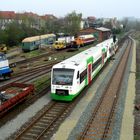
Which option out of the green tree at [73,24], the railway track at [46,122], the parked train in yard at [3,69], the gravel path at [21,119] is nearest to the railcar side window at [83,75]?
the railway track at [46,122]

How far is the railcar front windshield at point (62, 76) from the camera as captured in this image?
20217mm

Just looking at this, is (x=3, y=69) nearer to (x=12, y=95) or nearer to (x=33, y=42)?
(x=12, y=95)

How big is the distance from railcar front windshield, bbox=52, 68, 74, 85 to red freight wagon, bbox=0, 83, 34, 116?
2187 mm

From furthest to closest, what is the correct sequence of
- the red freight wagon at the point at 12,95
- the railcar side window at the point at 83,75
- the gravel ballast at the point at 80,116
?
the railcar side window at the point at 83,75 → the red freight wagon at the point at 12,95 → the gravel ballast at the point at 80,116

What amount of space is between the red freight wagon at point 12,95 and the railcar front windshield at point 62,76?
2.19 meters

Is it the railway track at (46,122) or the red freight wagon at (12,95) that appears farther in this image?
the red freight wagon at (12,95)

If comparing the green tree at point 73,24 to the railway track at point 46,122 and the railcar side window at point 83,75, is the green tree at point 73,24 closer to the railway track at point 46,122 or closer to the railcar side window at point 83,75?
the railcar side window at point 83,75

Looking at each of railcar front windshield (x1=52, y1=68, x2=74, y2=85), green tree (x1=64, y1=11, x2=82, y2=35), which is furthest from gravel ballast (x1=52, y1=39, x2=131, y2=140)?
green tree (x1=64, y1=11, x2=82, y2=35)

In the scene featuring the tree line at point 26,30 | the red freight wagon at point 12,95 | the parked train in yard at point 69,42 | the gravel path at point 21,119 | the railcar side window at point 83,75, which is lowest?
the gravel path at point 21,119

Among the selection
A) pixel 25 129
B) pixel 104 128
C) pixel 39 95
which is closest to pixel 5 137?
pixel 25 129

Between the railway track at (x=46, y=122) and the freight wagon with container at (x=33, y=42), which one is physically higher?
the freight wagon with container at (x=33, y=42)

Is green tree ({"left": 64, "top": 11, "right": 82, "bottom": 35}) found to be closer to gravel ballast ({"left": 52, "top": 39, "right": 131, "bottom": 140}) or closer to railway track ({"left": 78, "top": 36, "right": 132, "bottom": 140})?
gravel ballast ({"left": 52, "top": 39, "right": 131, "bottom": 140})

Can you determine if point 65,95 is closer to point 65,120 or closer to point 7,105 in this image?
point 65,120

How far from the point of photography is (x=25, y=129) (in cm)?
1541
